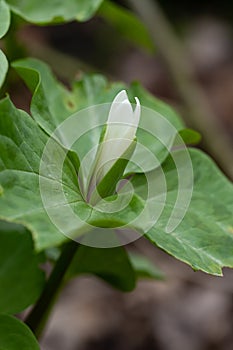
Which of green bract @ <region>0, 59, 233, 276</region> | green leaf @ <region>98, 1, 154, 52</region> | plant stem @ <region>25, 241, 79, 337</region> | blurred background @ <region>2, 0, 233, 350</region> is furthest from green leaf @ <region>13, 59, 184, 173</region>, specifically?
blurred background @ <region>2, 0, 233, 350</region>

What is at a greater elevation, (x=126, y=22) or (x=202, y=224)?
(x=202, y=224)

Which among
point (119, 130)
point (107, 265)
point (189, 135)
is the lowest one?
point (107, 265)

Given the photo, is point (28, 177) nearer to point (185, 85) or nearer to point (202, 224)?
point (202, 224)

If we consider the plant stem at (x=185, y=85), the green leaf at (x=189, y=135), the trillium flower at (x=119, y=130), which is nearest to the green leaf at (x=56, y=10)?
the green leaf at (x=189, y=135)

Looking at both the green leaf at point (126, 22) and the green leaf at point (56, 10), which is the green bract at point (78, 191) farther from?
the green leaf at point (126, 22)

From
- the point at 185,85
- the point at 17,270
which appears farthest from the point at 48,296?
the point at 185,85

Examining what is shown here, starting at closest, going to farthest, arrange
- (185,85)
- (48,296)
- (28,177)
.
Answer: (28,177)
(48,296)
(185,85)

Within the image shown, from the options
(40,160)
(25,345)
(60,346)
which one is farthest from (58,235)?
(60,346)
